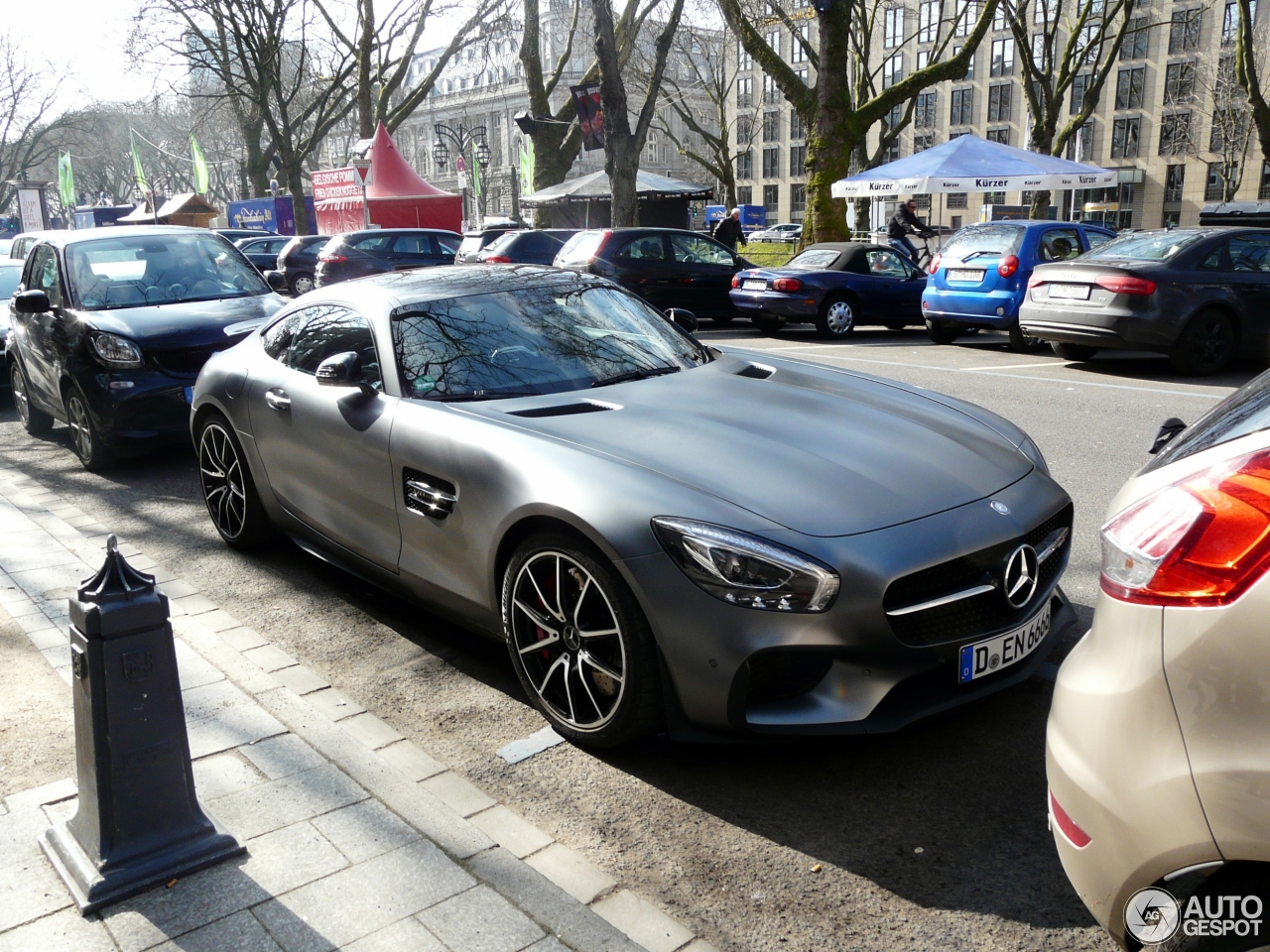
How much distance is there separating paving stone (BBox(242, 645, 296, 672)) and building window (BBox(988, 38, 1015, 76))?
83246mm

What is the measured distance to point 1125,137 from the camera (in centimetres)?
7600

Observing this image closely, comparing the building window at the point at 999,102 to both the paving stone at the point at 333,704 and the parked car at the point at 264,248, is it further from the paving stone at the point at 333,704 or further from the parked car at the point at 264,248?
the paving stone at the point at 333,704

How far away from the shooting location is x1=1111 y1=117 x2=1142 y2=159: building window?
75125 mm

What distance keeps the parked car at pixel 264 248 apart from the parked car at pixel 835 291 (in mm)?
15621

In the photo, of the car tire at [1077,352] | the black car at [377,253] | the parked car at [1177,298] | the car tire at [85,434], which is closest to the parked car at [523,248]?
the black car at [377,253]

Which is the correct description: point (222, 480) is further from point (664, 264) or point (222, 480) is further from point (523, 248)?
point (523, 248)

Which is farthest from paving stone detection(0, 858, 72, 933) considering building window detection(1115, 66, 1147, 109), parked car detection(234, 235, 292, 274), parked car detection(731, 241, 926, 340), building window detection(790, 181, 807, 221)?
building window detection(790, 181, 807, 221)

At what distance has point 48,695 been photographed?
3.87m

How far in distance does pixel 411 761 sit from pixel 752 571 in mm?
1209

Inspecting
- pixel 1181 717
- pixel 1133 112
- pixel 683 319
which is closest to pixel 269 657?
pixel 683 319

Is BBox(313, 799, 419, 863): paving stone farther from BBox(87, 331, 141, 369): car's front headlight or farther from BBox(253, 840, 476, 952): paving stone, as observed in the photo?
BBox(87, 331, 141, 369): car's front headlight

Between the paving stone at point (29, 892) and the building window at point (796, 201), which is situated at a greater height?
the paving stone at point (29, 892)

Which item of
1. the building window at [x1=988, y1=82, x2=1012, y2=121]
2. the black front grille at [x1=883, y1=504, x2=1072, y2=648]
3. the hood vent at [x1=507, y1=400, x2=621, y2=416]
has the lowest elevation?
the black front grille at [x1=883, y1=504, x2=1072, y2=648]

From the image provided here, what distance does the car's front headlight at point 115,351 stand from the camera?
297 inches
